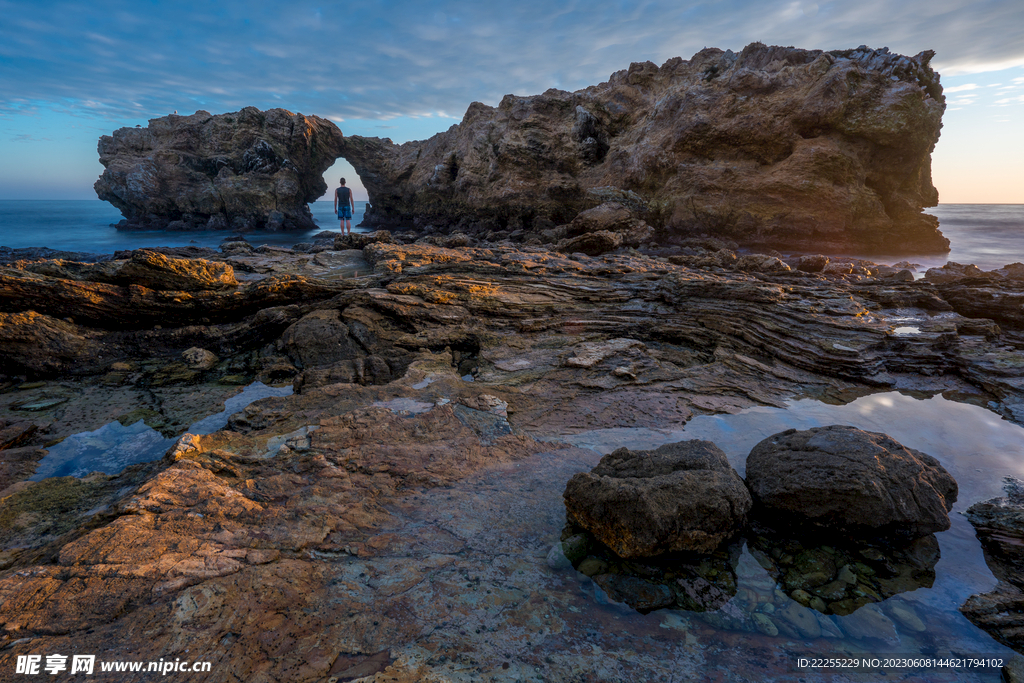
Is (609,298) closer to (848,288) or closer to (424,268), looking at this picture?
(424,268)

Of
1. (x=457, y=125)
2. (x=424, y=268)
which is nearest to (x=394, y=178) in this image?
(x=457, y=125)

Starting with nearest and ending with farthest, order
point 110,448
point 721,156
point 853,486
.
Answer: point 853,486 < point 110,448 < point 721,156

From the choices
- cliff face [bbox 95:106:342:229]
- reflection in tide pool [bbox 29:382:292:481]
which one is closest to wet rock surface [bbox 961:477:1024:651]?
reflection in tide pool [bbox 29:382:292:481]

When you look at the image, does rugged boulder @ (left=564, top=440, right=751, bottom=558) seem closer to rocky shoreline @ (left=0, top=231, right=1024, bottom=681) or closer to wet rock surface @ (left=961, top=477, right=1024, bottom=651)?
rocky shoreline @ (left=0, top=231, right=1024, bottom=681)

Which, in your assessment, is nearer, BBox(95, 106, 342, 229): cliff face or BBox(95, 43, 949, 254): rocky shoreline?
BBox(95, 43, 949, 254): rocky shoreline

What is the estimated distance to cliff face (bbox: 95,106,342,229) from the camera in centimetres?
3850

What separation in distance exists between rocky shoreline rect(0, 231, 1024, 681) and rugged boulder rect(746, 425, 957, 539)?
39 cm

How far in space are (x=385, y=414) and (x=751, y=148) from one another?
2270cm

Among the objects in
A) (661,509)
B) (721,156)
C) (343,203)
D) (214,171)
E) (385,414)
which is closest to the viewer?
(661,509)

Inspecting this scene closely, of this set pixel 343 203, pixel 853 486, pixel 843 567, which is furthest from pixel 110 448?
pixel 343 203

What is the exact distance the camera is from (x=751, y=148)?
20.9m

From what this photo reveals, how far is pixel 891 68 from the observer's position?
19578 mm

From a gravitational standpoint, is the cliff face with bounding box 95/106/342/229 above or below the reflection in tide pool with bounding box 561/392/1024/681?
above

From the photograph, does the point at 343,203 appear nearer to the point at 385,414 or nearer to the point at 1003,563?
the point at 385,414
